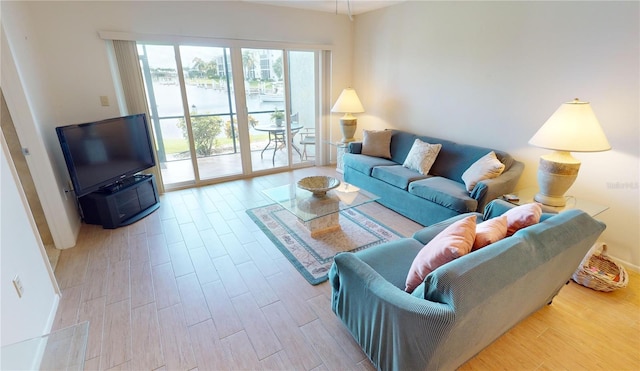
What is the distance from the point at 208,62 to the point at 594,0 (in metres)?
4.12

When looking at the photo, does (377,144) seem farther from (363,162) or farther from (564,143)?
(564,143)

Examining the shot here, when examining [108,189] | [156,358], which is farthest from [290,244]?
[108,189]

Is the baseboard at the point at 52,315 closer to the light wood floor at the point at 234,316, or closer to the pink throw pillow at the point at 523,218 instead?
the light wood floor at the point at 234,316

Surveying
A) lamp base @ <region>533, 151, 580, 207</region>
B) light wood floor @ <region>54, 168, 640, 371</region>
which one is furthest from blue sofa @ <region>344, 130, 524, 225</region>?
light wood floor @ <region>54, 168, 640, 371</region>

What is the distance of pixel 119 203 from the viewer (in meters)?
3.22

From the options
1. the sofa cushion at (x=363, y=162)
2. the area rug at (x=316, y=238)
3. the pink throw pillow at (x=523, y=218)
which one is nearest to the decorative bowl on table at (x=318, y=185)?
the area rug at (x=316, y=238)

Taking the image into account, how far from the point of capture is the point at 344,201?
2.94 m

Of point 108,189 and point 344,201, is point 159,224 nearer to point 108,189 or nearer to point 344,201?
point 108,189

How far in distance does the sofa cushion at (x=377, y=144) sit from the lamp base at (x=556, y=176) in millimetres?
2019

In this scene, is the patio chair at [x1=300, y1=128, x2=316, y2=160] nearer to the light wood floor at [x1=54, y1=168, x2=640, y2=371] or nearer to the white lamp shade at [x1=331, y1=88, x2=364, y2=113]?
the white lamp shade at [x1=331, y1=88, x2=364, y2=113]

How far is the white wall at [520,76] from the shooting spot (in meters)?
2.33

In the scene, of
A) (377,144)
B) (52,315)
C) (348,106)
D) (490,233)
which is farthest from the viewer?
(348,106)

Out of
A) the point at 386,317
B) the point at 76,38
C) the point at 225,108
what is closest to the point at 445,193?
the point at 386,317

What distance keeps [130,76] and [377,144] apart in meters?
3.28
